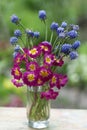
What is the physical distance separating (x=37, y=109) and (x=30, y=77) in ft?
0.50

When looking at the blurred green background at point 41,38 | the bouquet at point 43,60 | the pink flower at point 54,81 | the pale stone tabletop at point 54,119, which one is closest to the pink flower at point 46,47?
the bouquet at point 43,60

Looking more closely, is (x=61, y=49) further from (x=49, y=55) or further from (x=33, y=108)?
(x=33, y=108)

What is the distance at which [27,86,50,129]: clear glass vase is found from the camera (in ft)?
6.35

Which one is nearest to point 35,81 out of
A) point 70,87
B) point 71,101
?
point 71,101

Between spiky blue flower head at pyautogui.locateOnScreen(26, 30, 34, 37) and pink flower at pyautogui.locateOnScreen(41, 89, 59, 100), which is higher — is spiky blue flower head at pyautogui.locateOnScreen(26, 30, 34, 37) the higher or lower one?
the higher one

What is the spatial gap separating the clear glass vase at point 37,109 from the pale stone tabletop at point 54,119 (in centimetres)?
4

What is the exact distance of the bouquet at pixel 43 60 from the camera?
6.17 ft

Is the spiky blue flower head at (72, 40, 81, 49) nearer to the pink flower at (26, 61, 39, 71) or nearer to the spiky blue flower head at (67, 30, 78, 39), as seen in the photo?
the spiky blue flower head at (67, 30, 78, 39)

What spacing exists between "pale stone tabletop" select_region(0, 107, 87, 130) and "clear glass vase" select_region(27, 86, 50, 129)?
4 centimetres

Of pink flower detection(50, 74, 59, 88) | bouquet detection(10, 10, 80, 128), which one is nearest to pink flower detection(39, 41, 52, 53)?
bouquet detection(10, 10, 80, 128)

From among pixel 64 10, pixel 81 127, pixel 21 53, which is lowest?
pixel 81 127

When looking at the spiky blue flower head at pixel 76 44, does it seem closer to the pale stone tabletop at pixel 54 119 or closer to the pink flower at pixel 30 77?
the pink flower at pixel 30 77

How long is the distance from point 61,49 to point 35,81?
161 mm

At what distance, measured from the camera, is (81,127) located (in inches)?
79.7
